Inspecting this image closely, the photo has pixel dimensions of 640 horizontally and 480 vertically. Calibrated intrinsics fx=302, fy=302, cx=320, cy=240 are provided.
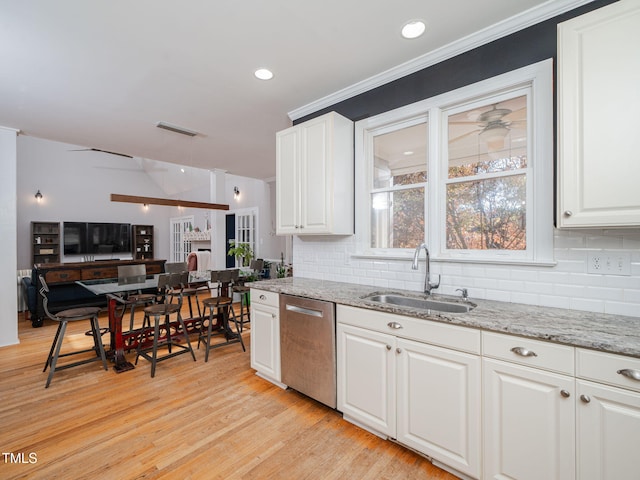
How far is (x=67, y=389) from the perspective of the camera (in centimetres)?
266

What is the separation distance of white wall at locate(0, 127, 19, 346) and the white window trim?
→ 4.19 meters

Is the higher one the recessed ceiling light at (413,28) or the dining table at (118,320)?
the recessed ceiling light at (413,28)

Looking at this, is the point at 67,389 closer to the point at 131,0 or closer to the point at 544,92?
the point at 131,0

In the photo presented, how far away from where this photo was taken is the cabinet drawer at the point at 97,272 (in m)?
5.38

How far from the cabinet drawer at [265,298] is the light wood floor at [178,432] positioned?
76 cm

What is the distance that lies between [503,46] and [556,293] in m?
1.64

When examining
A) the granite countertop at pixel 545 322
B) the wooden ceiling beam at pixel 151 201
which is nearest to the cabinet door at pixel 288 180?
the granite countertop at pixel 545 322

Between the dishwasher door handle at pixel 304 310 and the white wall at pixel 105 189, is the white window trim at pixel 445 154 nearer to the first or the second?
the dishwasher door handle at pixel 304 310

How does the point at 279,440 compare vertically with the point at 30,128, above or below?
below

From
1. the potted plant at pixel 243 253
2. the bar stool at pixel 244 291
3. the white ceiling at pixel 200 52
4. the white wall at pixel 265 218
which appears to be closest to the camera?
the white ceiling at pixel 200 52

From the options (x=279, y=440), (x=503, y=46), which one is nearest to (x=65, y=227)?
(x=279, y=440)

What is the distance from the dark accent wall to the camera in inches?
73.2

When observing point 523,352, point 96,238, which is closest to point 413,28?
point 523,352

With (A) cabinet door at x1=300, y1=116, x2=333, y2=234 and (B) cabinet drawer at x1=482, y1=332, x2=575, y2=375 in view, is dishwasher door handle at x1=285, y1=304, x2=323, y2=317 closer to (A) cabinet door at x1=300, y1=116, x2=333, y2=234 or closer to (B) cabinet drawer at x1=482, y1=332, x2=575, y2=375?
(A) cabinet door at x1=300, y1=116, x2=333, y2=234
